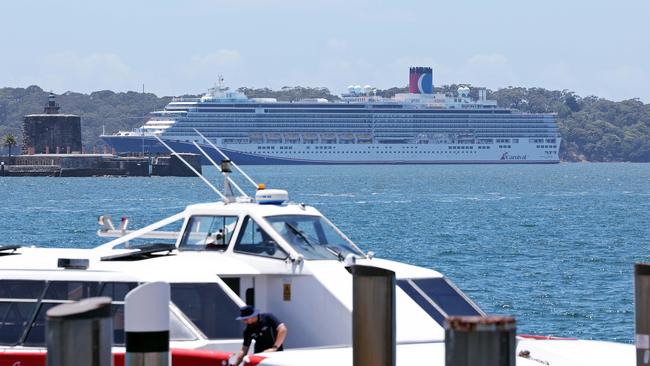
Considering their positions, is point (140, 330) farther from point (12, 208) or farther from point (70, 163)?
point (70, 163)

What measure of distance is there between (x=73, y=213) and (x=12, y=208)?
8491 millimetres

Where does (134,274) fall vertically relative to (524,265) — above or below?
above

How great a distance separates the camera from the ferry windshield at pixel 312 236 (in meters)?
14.7

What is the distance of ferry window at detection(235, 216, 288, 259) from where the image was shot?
14430 millimetres

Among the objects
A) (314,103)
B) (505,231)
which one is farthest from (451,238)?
(314,103)

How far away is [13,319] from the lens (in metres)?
14.1

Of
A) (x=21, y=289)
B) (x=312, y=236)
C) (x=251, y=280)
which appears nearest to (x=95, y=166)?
(x=312, y=236)

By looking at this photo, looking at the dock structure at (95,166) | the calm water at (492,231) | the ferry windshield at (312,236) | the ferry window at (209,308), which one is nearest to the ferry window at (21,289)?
the ferry window at (209,308)

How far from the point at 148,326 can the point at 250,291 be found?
3.98 m

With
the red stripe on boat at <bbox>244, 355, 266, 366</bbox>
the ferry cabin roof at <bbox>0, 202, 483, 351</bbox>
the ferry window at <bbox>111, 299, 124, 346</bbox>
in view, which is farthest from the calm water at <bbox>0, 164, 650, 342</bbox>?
the red stripe on boat at <bbox>244, 355, 266, 366</bbox>

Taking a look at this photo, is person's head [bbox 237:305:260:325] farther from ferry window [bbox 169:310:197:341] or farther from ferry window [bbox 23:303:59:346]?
ferry window [bbox 23:303:59:346]

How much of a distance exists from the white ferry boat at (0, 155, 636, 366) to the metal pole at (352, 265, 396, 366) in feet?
7.64

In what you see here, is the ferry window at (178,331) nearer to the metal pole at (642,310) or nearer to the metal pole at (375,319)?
the metal pole at (375,319)

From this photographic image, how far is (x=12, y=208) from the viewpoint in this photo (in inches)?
3049
